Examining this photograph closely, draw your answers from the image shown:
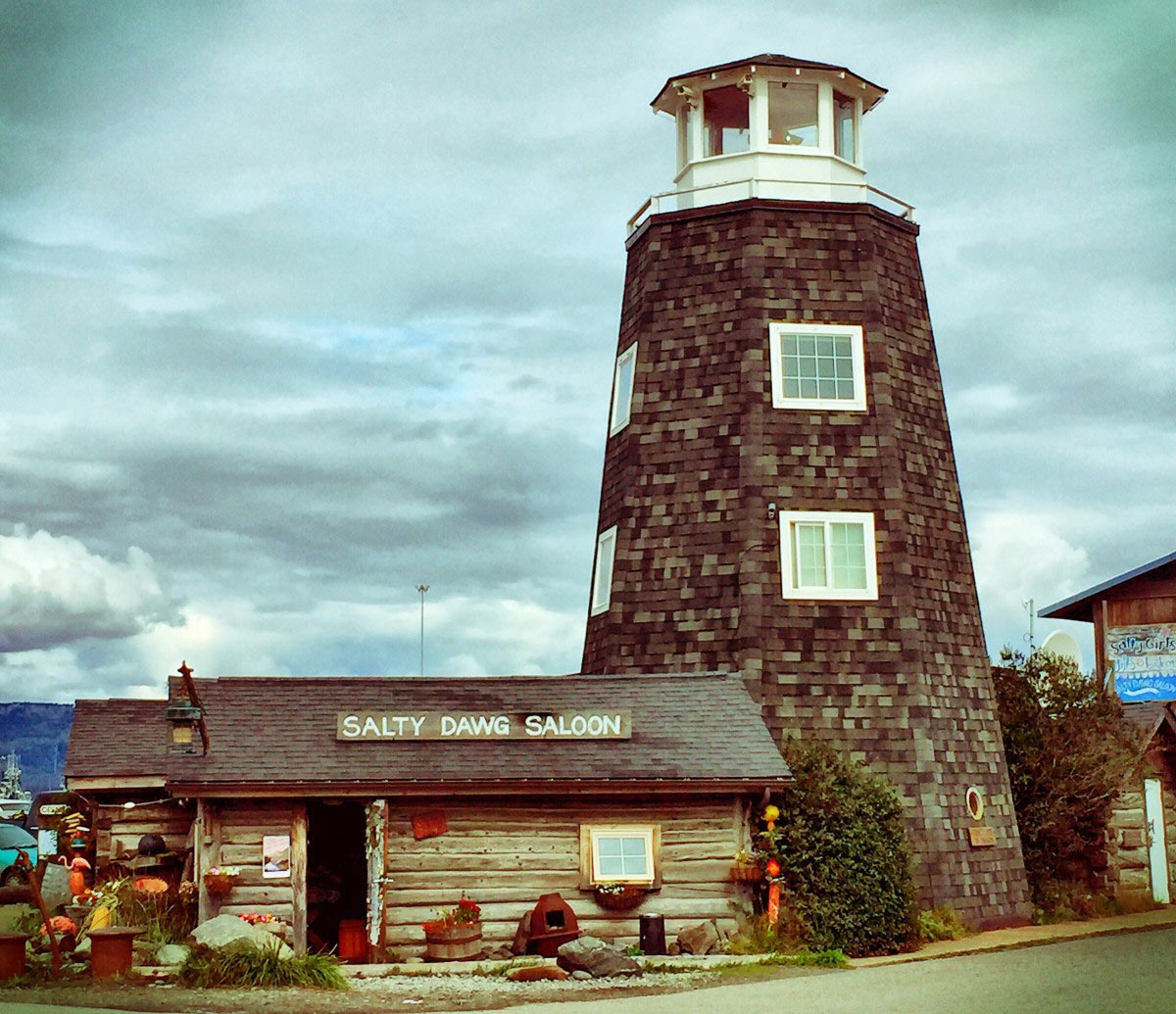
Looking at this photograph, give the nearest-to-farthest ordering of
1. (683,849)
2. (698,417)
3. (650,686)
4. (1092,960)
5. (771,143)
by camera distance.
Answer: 1. (1092,960)
2. (683,849)
3. (650,686)
4. (698,417)
5. (771,143)

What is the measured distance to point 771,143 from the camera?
33094mm

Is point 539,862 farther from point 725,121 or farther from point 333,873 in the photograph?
point 725,121

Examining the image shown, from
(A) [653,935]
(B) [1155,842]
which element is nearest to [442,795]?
(A) [653,935]

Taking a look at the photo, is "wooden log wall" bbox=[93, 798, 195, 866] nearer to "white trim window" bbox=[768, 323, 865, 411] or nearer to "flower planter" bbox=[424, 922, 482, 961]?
"flower planter" bbox=[424, 922, 482, 961]

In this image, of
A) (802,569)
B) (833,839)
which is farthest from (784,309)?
(833,839)

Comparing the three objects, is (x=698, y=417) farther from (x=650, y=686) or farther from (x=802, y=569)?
(x=650, y=686)

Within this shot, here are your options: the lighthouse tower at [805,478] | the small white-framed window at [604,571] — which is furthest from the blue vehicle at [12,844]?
the lighthouse tower at [805,478]

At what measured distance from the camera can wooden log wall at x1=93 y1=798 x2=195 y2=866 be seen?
85.3 ft

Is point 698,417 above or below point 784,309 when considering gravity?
below

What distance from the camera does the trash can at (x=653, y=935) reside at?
2514 cm

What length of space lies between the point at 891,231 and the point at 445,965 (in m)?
15.9

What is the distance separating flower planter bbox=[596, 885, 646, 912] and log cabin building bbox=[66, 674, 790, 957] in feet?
0.32

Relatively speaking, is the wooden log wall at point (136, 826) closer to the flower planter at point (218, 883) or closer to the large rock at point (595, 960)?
the flower planter at point (218, 883)

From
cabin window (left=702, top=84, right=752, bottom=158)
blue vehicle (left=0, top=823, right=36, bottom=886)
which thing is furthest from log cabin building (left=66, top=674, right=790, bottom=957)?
blue vehicle (left=0, top=823, right=36, bottom=886)
